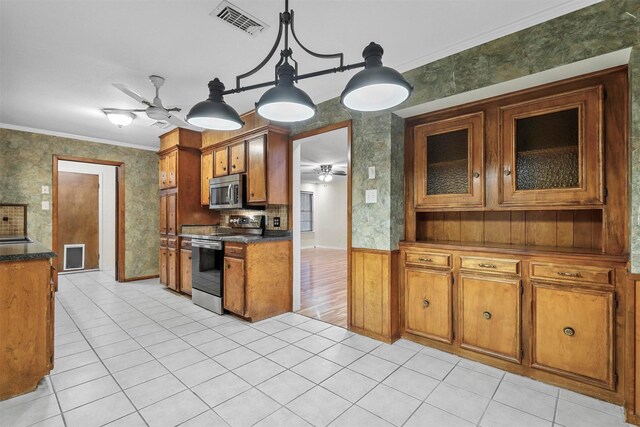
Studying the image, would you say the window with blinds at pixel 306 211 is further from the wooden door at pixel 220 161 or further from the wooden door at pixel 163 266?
the wooden door at pixel 220 161

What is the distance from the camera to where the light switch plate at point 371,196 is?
303 cm

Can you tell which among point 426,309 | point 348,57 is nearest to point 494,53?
point 348,57

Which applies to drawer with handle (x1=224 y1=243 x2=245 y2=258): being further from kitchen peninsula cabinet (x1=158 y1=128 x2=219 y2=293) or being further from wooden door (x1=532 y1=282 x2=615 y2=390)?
wooden door (x1=532 y1=282 x2=615 y2=390)

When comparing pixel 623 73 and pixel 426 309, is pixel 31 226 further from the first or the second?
pixel 623 73

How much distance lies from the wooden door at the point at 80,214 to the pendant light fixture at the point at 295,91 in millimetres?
6376

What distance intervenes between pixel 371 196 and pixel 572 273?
166 cm

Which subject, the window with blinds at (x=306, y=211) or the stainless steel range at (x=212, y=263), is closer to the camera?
the stainless steel range at (x=212, y=263)

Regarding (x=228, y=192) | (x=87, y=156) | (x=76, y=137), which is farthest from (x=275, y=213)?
(x=76, y=137)

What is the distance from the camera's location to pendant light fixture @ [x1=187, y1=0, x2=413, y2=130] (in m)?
1.40

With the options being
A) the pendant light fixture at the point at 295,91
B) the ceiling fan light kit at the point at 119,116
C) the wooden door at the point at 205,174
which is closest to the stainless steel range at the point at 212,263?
the wooden door at the point at 205,174

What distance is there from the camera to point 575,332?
2.11 metres

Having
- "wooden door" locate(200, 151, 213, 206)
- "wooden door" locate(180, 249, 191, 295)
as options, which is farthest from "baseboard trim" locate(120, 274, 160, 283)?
"wooden door" locate(200, 151, 213, 206)

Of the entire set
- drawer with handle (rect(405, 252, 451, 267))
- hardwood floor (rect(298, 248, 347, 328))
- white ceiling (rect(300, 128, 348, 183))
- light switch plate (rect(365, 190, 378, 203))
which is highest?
white ceiling (rect(300, 128, 348, 183))

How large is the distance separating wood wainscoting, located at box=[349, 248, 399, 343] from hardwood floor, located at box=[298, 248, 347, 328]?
0.35m
